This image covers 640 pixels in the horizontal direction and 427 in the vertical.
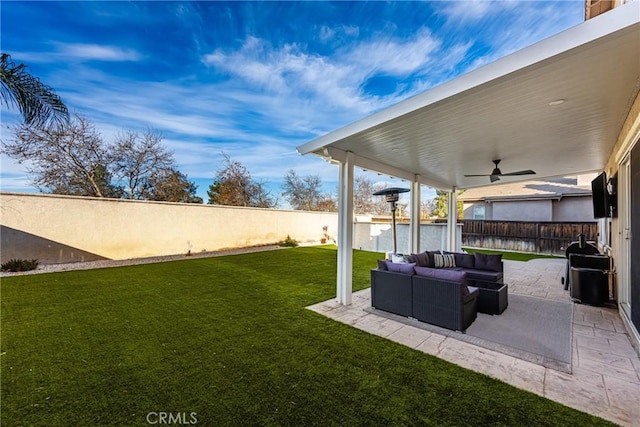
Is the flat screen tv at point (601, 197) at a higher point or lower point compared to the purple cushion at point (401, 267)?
higher

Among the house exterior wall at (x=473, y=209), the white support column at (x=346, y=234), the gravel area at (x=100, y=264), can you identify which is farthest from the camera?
the house exterior wall at (x=473, y=209)

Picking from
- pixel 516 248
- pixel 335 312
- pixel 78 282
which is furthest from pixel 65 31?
pixel 516 248

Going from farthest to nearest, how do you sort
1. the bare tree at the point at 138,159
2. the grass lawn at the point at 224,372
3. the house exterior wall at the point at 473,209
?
1. the house exterior wall at the point at 473,209
2. the bare tree at the point at 138,159
3. the grass lawn at the point at 224,372

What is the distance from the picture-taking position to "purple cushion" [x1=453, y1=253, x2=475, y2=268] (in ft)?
18.9

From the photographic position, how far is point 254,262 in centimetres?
908

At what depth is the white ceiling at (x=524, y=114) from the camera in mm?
1996

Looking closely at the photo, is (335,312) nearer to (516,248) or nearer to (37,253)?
(37,253)

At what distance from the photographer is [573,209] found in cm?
1233

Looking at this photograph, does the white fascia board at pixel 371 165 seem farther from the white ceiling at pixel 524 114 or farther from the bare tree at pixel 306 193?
the bare tree at pixel 306 193

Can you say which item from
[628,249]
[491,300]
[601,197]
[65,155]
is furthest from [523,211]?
[65,155]

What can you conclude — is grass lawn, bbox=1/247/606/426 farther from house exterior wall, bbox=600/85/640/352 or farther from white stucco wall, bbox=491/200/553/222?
white stucco wall, bbox=491/200/553/222

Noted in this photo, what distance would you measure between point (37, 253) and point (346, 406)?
10231mm

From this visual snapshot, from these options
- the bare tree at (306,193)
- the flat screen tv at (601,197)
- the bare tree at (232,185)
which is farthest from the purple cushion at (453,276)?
the bare tree at (306,193)

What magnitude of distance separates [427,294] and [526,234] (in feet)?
40.2
